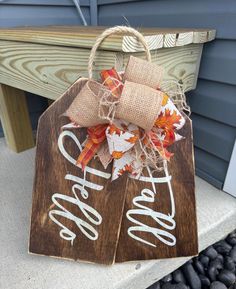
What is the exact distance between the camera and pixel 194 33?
0.77 metres

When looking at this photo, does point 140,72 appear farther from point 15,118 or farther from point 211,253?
point 15,118

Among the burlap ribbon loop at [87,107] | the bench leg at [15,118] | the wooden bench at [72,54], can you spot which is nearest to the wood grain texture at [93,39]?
the wooden bench at [72,54]

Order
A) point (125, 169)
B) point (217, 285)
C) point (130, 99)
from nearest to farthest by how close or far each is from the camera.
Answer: point (130, 99)
point (125, 169)
point (217, 285)

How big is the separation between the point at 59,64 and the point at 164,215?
522mm

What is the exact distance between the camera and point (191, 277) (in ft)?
2.68

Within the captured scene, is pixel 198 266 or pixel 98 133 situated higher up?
pixel 98 133

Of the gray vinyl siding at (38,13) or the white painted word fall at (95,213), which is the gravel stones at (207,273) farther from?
the gray vinyl siding at (38,13)

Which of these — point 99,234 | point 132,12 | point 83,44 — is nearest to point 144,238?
point 99,234

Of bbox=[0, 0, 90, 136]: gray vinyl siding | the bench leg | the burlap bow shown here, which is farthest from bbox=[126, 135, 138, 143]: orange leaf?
bbox=[0, 0, 90, 136]: gray vinyl siding

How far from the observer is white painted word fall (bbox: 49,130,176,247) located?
2.02 ft

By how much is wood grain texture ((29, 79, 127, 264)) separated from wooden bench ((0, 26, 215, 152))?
0.45ft

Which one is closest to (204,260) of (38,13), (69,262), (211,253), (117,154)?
(211,253)

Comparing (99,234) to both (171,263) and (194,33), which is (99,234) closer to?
(171,263)

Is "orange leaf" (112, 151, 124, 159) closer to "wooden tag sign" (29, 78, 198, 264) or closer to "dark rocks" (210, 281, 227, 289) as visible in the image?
"wooden tag sign" (29, 78, 198, 264)
